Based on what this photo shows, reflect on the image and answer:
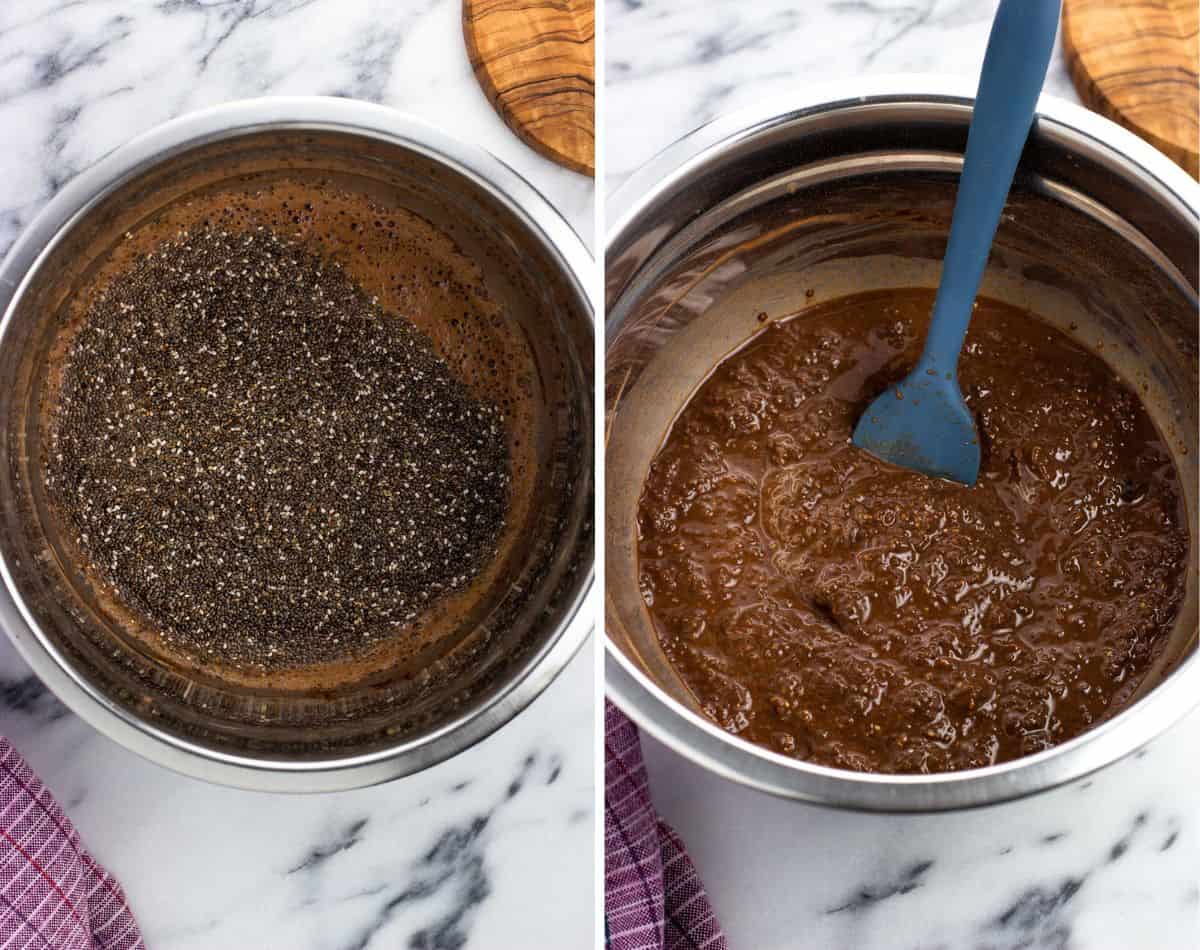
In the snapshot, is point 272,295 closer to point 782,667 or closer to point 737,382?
point 737,382

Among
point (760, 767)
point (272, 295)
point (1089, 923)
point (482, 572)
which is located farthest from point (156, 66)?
point (1089, 923)

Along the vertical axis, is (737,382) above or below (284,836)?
above

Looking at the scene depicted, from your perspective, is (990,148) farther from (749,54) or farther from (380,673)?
(380,673)

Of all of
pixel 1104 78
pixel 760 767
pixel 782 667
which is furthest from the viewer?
pixel 1104 78

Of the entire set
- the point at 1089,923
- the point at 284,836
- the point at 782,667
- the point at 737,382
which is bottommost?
the point at 1089,923

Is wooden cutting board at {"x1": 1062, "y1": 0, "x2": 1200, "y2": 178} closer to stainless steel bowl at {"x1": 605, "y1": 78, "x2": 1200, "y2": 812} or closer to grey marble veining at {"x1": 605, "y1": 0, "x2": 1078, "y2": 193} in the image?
grey marble veining at {"x1": 605, "y1": 0, "x2": 1078, "y2": 193}

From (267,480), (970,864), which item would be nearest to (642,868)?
(970,864)

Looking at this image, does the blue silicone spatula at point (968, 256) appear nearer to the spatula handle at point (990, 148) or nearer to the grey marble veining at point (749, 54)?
the spatula handle at point (990, 148)
